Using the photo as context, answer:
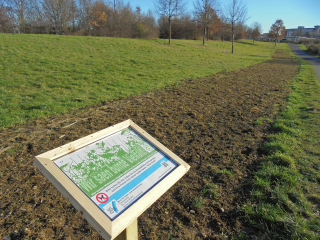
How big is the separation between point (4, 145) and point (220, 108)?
581 centimetres

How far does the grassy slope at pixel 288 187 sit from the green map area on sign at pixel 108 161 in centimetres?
169

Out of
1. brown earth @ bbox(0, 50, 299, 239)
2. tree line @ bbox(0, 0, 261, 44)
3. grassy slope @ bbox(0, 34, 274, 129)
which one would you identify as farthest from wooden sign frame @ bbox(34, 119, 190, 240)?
tree line @ bbox(0, 0, 261, 44)

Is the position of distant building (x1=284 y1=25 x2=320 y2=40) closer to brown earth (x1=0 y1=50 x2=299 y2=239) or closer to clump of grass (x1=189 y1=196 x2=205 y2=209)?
brown earth (x1=0 y1=50 x2=299 y2=239)

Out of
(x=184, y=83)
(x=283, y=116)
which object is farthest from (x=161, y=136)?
(x=184, y=83)

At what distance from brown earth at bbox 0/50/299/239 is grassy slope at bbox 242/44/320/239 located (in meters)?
0.21

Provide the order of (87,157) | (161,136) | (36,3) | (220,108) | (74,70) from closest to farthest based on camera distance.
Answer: (87,157), (161,136), (220,108), (74,70), (36,3)

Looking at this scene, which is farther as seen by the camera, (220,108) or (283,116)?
(220,108)

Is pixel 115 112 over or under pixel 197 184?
over

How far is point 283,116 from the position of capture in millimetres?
Result: 5793

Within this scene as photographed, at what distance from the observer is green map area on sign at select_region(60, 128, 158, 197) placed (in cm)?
157

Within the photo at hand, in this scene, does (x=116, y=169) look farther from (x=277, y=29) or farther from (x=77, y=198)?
(x=277, y=29)

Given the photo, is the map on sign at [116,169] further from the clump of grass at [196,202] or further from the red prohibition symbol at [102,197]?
the clump of grass at [196,202]

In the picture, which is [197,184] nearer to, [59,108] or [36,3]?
[59,108]

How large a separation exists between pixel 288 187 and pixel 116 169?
2672 mm
